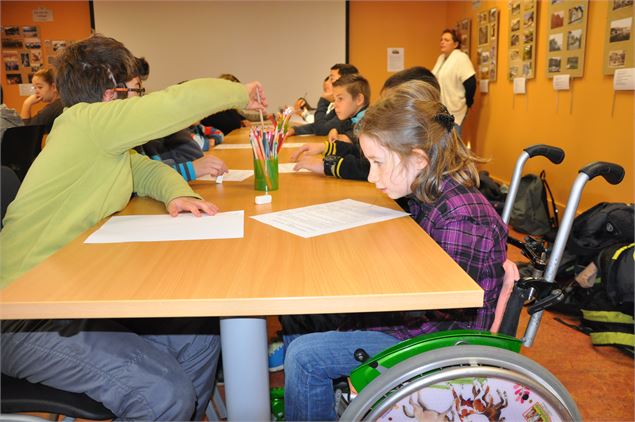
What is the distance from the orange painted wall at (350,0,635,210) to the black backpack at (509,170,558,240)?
0.16 m

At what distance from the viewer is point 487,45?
186 inches

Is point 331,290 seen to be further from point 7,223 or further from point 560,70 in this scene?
point 560,70

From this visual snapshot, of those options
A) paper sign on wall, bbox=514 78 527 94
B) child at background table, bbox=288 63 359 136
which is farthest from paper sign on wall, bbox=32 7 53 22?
paper sign on wall, bbox=514 78 527 94

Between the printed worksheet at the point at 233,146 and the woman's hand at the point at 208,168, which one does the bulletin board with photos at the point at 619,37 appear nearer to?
the printed worksheet at the point at 233,146

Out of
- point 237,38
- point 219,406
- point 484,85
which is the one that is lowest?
point 219,406

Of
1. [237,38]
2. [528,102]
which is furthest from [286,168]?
[237,38]

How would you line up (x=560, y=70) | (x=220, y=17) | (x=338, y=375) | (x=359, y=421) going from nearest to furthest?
(x=359, y=421), (x=338, y=375), (x=560, y=70), (x=220, y=17)

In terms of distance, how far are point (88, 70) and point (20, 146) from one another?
2.16 meters

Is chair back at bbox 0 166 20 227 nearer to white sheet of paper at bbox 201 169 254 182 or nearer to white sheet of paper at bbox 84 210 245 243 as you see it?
white sheet of paper at bbox 84 210 245 243

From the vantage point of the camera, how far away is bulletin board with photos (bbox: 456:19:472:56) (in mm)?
5207

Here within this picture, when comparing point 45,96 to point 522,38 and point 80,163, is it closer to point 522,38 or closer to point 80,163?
point 80,163

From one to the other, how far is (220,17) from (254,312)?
5576 mm

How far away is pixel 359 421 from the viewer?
0.76 m

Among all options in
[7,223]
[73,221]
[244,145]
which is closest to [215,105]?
[73,221]
